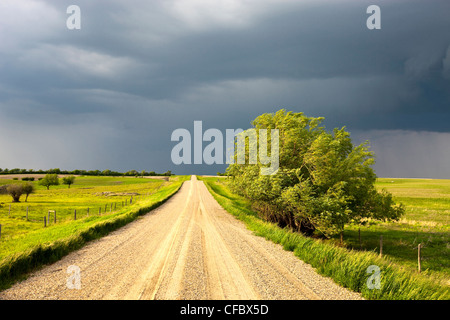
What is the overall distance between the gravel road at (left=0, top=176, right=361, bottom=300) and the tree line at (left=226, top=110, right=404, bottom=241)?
27.6 feet

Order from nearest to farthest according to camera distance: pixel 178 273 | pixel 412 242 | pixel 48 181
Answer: pixel 178 273 → pixel 412 242 → pixel 48 181

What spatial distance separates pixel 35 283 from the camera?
8328 millimetres

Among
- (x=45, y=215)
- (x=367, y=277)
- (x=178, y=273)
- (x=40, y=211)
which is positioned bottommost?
(x=40, y=211)

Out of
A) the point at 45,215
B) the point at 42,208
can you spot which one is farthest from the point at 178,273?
the point at 42,208

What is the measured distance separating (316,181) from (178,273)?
16.8 metres

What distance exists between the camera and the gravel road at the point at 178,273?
7.59m

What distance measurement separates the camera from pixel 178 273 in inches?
368

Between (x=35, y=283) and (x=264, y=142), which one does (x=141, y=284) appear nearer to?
(x=35, y=283)

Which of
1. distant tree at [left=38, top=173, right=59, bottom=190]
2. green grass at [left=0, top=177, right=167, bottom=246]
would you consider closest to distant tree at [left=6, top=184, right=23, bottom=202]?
green grass at [left=0, top=177, right=167, bottom=246]

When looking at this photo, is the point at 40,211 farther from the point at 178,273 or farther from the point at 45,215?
the point at 178,273

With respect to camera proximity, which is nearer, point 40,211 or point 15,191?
point 40,211

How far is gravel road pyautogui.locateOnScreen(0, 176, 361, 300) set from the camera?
7.59m
